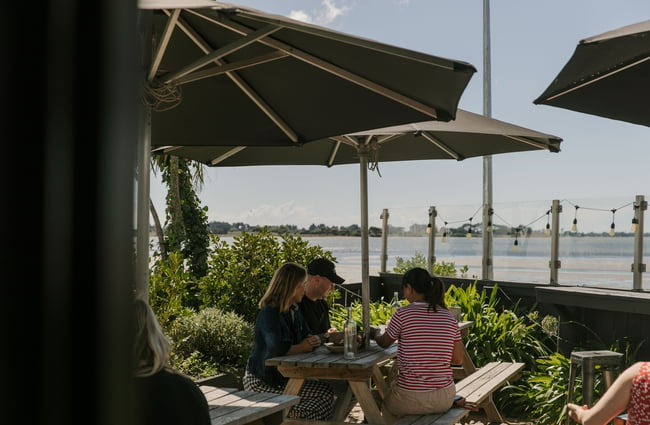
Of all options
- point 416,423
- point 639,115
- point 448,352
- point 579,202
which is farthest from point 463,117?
point 579,202

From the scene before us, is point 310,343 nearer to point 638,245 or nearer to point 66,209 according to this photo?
point 66,209

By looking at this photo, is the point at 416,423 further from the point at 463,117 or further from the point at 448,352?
the point at 463,117

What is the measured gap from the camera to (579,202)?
30.6 feet

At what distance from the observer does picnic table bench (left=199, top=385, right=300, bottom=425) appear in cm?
316

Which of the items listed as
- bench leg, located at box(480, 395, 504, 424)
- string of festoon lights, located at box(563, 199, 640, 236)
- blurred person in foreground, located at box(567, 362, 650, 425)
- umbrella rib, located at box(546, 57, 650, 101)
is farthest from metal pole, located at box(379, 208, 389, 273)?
blurred person in foreground, located at box(567, 362, 650, 425)

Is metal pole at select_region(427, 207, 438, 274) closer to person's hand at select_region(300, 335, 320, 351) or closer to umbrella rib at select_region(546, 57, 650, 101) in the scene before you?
person's hand at select_region(300, 335, 320, 351)

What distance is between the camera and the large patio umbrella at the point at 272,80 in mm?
3096

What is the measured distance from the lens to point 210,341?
7.11 m

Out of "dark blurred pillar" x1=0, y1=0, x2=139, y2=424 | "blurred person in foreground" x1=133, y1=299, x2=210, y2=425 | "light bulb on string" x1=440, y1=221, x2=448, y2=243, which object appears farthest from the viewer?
"light bulb on string" x1=440, y1=221, x2=448, y2=243

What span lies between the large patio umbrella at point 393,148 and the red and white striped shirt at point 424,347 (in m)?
0.88

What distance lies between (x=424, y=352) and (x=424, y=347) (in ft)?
0.11

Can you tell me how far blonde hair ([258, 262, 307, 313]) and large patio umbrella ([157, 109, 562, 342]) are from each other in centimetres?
91

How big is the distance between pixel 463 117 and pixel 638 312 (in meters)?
2.57

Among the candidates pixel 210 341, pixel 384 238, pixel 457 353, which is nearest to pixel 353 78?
pixel 457 353
